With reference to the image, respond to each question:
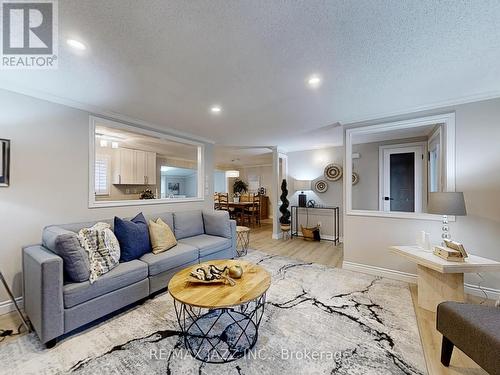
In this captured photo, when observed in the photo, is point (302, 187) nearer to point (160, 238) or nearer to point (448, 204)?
point (448, 204)

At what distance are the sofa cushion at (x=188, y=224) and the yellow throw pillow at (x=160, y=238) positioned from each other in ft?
1.59

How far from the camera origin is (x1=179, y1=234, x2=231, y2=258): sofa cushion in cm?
307

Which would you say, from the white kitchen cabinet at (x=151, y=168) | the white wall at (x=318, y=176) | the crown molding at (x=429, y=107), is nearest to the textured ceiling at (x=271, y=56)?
the crown molding at (x=429, y=107)

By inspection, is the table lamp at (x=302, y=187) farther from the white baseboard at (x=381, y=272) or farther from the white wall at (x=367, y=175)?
the white baseboard at (x=381, y=272)

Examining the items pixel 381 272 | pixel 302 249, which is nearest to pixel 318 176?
pixel 302 249

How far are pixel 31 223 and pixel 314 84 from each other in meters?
3.33

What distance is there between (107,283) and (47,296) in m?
0.41

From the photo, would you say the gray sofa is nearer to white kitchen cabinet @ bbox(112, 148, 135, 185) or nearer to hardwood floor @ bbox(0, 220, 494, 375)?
hardwood floor @ bbox(0, 220, 494, 375)

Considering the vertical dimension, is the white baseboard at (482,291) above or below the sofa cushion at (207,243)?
below

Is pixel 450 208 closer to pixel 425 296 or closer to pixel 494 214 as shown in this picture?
→ pixel 494 214

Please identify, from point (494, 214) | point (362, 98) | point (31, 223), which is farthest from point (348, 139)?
point (31, 223)

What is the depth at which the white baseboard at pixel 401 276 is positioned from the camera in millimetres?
2490

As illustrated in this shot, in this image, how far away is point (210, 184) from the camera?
4.66m

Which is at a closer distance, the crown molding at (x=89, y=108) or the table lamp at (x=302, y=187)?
Result: the crown molding at (x=89, y=108)
